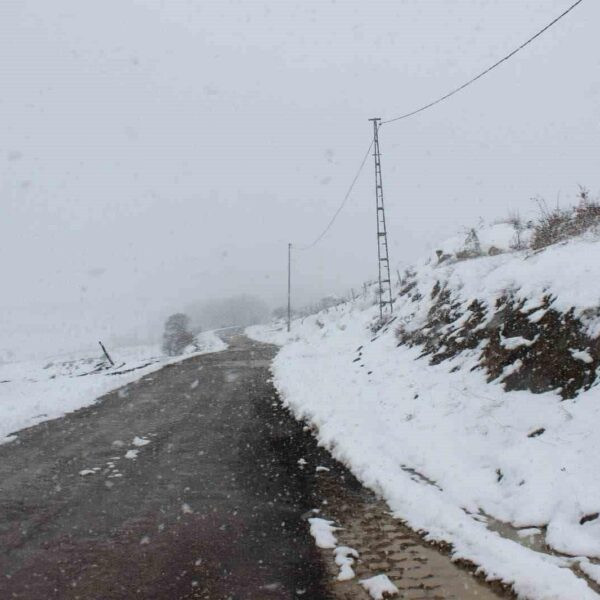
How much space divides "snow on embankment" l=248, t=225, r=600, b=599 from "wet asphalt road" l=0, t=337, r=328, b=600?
4.29ft

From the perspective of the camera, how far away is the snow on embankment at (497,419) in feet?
16.0

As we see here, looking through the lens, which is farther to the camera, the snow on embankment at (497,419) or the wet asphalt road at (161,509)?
the snow on embankment at (497,419)

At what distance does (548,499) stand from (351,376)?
9165 millimetres

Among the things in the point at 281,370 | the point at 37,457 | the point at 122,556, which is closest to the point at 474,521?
the point at 122,556

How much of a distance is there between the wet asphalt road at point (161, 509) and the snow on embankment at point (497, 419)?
4.29 feet

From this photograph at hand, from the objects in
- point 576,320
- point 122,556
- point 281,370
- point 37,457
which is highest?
point 576,320

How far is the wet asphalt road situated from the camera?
14.4ft

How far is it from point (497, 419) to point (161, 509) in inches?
188

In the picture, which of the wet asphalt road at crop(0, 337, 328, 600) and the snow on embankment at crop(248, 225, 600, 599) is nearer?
the wet asphalt road at crop(0, 337, 328, 600)

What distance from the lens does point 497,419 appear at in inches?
287

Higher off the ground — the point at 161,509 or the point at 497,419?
the point at 497,419

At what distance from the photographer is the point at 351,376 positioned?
1437 centimetres

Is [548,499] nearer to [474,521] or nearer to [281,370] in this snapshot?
[474,521]

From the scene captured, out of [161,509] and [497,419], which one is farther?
[497,419]
